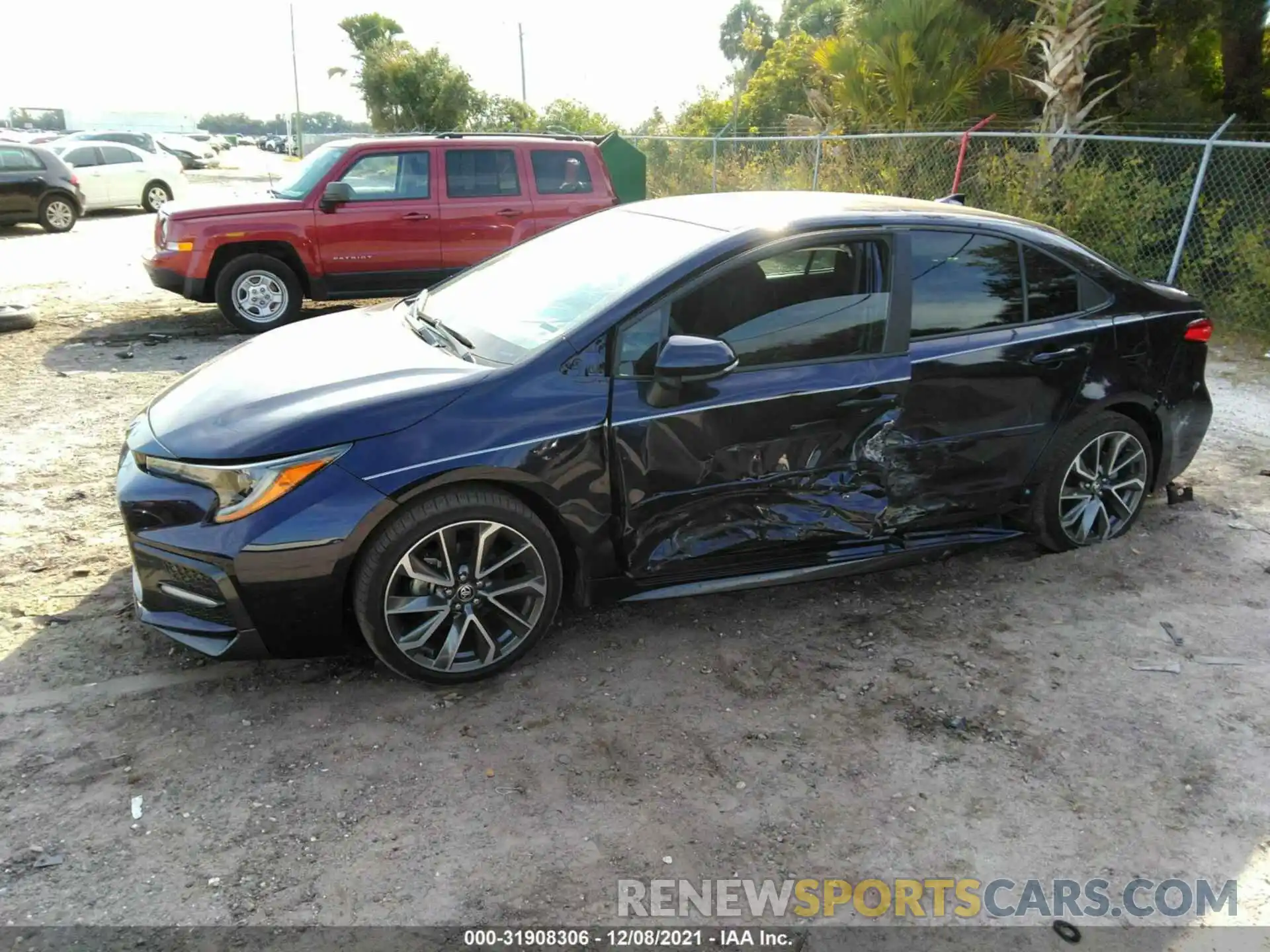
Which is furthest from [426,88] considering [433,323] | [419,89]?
[433,323]

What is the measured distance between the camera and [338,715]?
335 centimetres

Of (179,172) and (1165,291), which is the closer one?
(1165,291)

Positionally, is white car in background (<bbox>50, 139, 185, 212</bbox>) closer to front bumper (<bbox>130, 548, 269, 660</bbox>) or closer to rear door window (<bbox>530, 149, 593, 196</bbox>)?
rear door window (<bbox>530, 149, 593, 196</bbox>)

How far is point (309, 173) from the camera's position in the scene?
9359 millimetres

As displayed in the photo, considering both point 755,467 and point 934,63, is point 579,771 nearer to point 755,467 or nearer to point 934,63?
point 755,467

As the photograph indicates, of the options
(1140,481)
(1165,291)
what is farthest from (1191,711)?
(1165,291)

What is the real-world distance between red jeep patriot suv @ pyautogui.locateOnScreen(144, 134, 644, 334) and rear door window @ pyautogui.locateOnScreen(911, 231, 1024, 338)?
627 centimetres

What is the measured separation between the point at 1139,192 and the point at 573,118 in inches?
834

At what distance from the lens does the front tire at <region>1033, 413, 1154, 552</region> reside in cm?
445

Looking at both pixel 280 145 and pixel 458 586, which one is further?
pixel 280 145

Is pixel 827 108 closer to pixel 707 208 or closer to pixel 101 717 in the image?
pixel 707 208

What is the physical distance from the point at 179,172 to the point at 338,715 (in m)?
21.7

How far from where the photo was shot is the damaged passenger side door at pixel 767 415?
3578 mm

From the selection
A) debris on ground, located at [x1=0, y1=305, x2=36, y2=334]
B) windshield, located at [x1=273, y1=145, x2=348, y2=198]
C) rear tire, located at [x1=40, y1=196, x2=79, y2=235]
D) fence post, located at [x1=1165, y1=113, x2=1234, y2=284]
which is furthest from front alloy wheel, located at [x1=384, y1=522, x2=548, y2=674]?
rear tire, located at [x1=40, y1=196, x2=79, y2=235]
